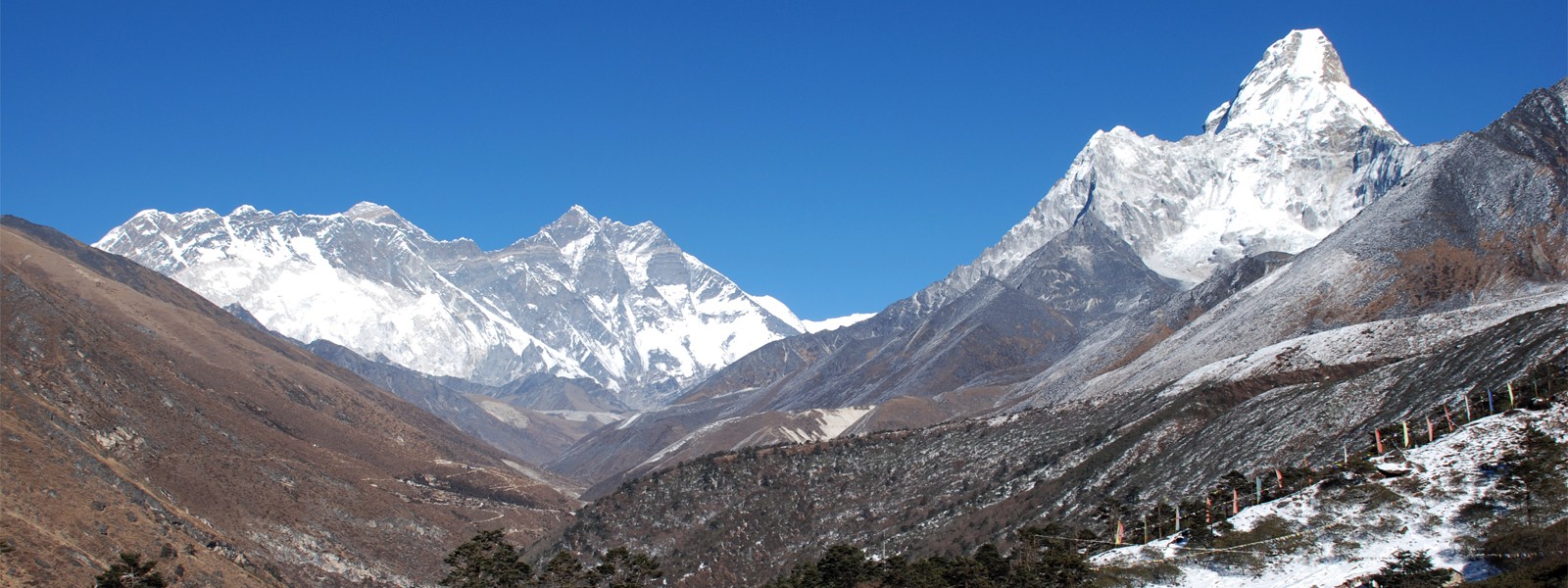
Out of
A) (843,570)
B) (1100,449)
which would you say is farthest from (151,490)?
(1100,449)

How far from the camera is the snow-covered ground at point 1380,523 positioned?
201 ft

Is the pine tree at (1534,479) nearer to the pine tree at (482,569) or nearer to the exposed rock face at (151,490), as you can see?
the pine tree at (482,569)

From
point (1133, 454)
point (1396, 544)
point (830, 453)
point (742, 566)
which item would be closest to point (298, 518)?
point (742, 566)


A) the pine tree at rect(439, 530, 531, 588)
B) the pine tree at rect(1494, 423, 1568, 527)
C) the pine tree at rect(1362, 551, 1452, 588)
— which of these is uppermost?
the pine tree at rect(1494, 423, 1568, 527)

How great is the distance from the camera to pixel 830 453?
186625 millimetres

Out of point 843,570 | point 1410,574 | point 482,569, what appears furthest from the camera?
point 843,570

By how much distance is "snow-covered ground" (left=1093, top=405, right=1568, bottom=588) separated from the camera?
61.3m

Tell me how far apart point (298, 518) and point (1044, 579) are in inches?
4947

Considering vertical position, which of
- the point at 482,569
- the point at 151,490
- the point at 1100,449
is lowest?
the point at 482,569

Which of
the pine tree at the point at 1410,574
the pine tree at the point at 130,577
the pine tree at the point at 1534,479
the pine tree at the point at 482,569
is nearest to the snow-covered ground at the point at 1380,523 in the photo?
the pine tree at the point at 1534,479

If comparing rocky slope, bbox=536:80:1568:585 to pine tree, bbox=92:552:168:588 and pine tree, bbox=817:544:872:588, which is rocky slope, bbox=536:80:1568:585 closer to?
pine tree, bbox=817:544:872:588

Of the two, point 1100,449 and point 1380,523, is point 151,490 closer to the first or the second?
point 1100,449

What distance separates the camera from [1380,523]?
211 ft

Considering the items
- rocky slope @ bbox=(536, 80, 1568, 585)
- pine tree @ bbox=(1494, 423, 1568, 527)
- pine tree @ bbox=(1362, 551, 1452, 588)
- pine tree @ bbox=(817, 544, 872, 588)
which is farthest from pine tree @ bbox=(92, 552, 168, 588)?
pine tree @ bbox=(1494, 423, 1568, 527)
